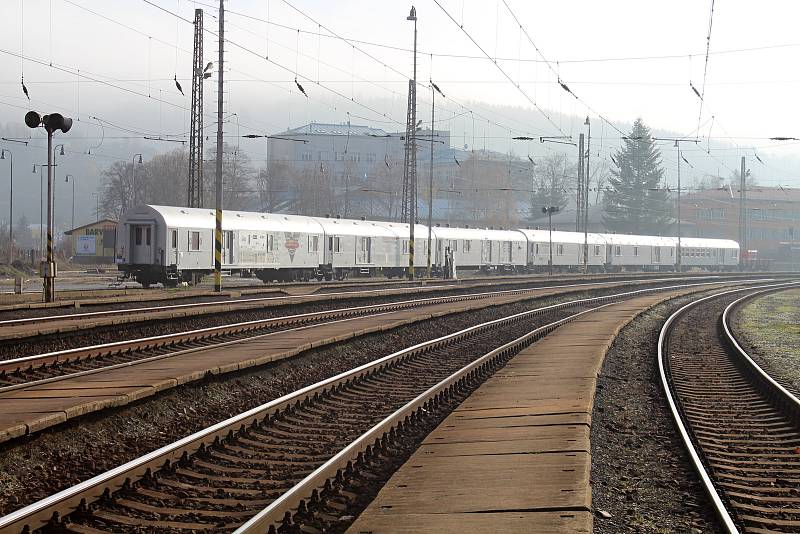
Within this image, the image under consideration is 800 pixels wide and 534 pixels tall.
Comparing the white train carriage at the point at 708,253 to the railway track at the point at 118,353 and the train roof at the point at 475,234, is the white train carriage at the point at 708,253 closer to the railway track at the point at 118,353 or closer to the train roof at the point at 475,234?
the train roof at the point at 475,234

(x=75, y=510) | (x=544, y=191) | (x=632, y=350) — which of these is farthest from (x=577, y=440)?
(x=544, y=191)

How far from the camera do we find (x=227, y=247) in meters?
41.3

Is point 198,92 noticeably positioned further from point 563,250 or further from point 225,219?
point 563,250

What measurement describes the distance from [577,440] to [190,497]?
12.1 feet

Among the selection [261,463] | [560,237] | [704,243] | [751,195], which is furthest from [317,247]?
[751,195]

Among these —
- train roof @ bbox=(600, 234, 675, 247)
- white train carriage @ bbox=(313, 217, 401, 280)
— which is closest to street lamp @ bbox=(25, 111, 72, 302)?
white train carriage @ bbox=(313, 217, 401, 280)

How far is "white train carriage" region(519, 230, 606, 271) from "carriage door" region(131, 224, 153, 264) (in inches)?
1543

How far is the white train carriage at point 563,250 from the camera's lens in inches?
2940

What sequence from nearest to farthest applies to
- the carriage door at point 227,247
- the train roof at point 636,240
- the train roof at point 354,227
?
the carriage door at point 227,247 → the train roof at point 354,227 → the train roof at point 636,240

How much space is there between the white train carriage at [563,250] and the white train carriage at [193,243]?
102ft

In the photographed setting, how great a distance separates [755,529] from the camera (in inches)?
281

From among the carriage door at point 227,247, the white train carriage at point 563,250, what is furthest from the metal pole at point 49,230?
the white train carriage at point 563,250

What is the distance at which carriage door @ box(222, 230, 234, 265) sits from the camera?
4103cm

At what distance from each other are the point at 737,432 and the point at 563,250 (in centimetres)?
6709
